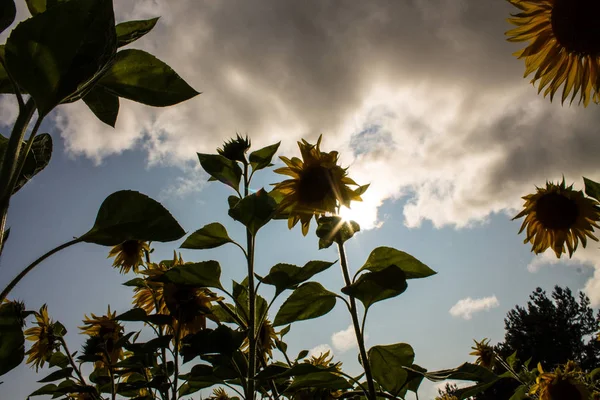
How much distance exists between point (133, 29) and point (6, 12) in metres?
0.20

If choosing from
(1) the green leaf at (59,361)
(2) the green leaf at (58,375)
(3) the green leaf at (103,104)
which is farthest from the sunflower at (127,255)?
(3) the green leaf at (103,104)

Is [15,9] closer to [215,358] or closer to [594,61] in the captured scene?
[215,358]

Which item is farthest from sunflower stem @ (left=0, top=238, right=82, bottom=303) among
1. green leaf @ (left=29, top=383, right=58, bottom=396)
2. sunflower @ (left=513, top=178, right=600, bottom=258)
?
sunflower @ (left=513, top=178, right=600, bottom=258)

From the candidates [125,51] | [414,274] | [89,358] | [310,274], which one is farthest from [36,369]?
[125,51]

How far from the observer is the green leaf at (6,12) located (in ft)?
1.67

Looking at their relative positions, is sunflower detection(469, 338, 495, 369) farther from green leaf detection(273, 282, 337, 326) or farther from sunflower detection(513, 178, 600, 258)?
green leaf detection(273, 282, 337, 326)

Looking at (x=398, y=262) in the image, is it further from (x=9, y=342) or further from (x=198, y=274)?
(x=9, y=342)

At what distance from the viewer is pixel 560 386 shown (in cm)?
325

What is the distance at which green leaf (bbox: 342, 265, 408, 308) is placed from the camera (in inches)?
44.0

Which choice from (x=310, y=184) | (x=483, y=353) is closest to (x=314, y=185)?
(x=310, y=184)

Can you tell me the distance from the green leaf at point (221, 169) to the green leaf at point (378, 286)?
59cm

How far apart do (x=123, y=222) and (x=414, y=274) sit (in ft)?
2.92

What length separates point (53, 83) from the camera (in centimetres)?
48

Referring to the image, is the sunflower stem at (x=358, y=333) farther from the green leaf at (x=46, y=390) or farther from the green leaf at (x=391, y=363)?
the green leaf at (x=46, y=390)
